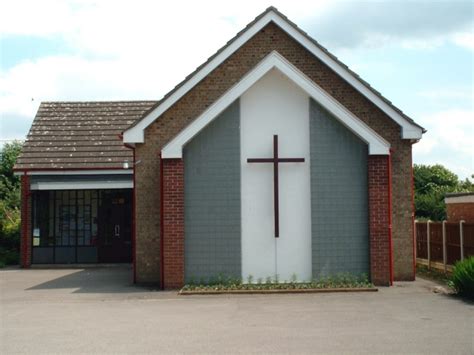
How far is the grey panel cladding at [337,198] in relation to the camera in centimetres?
1625

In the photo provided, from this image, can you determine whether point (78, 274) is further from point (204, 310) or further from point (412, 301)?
point (412, 301)

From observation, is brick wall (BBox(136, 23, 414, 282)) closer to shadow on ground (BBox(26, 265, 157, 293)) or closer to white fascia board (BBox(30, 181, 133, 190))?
shadow on ground (BBox(26, 265, 157, 293))

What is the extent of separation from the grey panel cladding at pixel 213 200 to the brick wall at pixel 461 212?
943cm

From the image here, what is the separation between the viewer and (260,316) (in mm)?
12016

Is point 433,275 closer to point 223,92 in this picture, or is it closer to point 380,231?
point 380,231

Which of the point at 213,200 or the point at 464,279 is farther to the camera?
the point at 213,200

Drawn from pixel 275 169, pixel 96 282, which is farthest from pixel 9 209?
pixel 275 169

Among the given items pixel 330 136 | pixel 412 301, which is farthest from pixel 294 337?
pixel 330 136

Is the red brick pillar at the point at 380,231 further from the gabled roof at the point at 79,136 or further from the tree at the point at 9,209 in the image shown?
the tree at the point at 9,209

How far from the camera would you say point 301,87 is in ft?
53.4

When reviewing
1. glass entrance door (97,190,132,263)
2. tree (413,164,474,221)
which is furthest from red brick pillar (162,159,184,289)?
tree (413,164,474,221)

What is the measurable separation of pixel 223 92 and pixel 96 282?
631 cm

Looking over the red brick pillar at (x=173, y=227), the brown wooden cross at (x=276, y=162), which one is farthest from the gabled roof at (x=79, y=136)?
the brown wooden cross at (x=276, y=162)

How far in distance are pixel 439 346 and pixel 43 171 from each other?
17.2 metres
